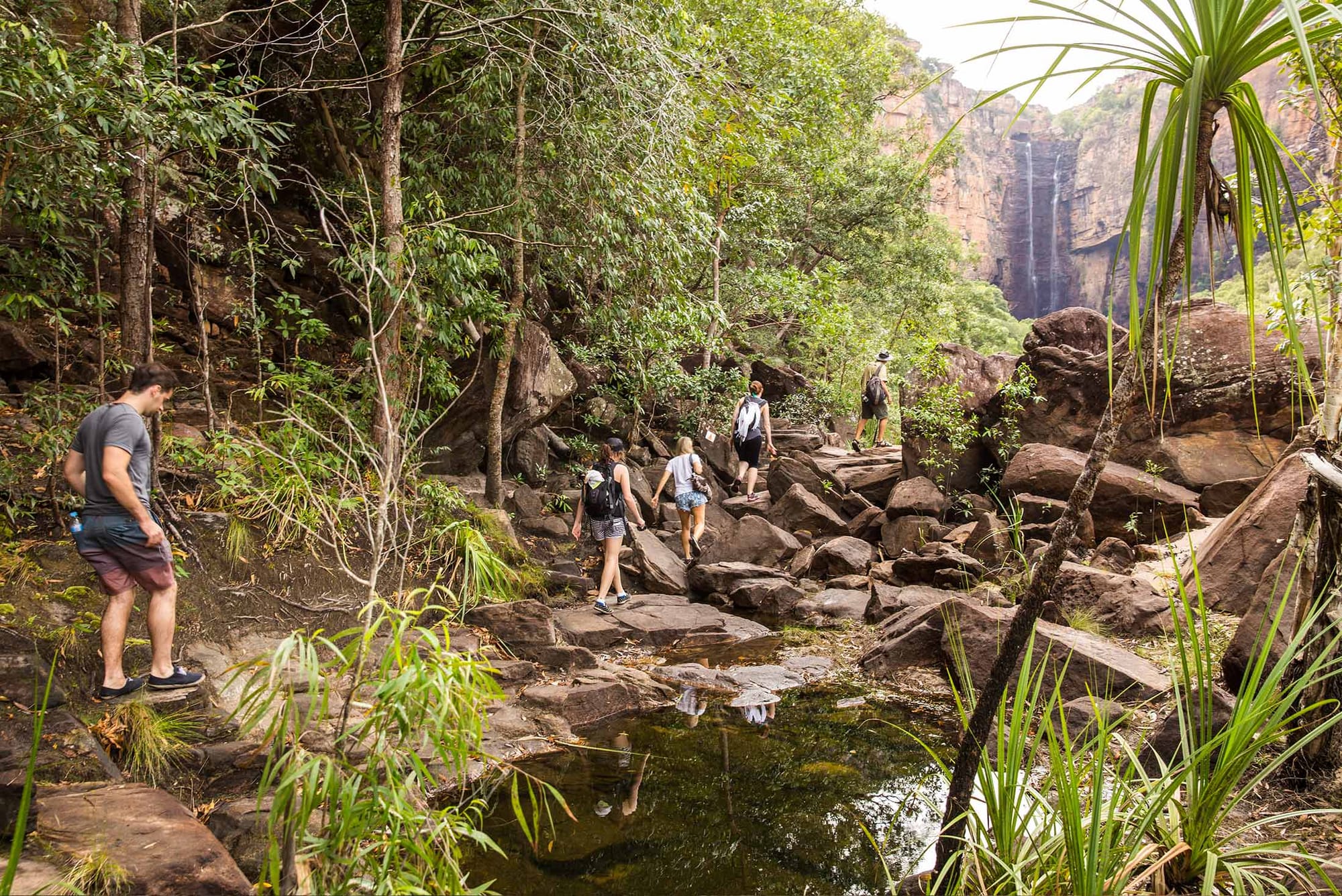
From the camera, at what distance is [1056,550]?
261 centimetres

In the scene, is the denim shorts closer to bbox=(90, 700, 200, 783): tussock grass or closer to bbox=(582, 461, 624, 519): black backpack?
bbox=(582, 461, 624, 519): black backpack

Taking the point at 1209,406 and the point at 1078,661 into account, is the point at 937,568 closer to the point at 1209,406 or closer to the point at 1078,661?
the point at 1078,661

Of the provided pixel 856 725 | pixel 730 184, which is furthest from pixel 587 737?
pixel 730 184

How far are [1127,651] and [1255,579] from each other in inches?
48.0

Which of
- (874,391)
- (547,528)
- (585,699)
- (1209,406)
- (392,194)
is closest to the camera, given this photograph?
(585,699)

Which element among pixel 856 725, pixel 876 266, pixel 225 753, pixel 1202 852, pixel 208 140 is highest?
pixel 876 266

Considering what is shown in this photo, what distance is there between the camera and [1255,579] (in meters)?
5.77

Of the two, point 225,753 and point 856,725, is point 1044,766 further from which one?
point 225,753

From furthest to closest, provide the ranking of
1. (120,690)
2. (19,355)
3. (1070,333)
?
(1070,333) < (19,355) < (120,690)

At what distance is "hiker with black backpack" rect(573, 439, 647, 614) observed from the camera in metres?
7.84

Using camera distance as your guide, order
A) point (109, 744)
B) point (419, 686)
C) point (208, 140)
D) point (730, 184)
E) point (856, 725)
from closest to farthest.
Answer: point (419, 686)
point (109, 744)
point (208, 140)
point (856, 725)
point (730, 184)

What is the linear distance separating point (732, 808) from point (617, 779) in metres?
0.74

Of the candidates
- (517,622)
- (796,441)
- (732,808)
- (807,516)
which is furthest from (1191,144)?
(796,441)

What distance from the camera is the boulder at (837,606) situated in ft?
28.0
